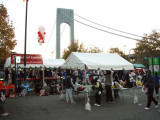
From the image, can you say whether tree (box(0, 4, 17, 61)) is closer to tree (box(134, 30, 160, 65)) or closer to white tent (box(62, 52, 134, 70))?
white tent (box(62, 52, 134, 70))

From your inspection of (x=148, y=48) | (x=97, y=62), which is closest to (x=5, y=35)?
(x=97, y=62)

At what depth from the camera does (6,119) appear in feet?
21.9

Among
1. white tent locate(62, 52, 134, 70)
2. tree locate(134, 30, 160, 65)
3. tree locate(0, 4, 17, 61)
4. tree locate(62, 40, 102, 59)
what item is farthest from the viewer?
tree locate(62, 40, 102, 59)

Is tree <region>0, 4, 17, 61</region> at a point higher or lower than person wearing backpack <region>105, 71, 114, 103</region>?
higher

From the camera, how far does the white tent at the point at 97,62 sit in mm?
10049

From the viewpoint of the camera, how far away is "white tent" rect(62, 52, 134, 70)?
1005 centimetres

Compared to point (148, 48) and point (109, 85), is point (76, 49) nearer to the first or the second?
point (148, 48)

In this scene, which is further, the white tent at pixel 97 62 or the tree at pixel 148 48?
the tree at pixel 148 48

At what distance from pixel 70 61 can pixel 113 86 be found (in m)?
3.42

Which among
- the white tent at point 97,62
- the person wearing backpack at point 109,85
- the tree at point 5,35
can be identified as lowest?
the person wearing backpack at point 109,85

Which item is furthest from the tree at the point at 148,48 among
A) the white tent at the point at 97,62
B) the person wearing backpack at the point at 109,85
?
the person wearing backpack at the point at 109,85

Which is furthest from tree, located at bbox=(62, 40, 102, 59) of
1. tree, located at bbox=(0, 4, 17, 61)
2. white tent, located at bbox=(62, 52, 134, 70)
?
Answer: white tent, located at bbox=(62, 52, 134, 70)

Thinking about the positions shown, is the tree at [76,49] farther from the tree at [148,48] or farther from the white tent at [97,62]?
the white tent at [97,62]

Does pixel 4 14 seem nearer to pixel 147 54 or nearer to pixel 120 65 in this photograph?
pixel 120 65
